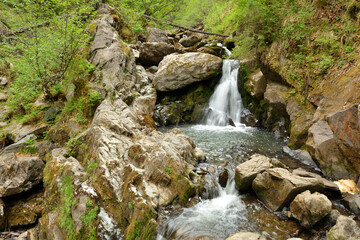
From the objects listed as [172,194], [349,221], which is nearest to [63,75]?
[172,194]

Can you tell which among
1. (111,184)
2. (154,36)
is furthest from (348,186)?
(154,36)

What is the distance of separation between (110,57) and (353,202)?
35.1 feet

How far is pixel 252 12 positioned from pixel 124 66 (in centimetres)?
740

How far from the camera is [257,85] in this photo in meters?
10.8

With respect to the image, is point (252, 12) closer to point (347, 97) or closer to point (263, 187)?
point (347, 97)

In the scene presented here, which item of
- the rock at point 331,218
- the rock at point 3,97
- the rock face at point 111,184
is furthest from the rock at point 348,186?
the rock at point 3,97

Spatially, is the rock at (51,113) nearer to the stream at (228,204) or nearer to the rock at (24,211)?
the rock at (24,211)

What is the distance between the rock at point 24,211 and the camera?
537 centimetres

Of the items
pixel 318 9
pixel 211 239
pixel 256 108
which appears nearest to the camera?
pixel 211 239

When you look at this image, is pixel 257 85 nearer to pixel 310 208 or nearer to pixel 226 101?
pixel 226 101

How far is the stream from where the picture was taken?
12.6 feet

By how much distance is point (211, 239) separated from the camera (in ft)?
12.0

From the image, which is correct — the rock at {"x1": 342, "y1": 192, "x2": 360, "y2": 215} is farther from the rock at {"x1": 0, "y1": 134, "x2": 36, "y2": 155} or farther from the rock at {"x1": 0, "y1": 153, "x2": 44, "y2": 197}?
the rock at {"x1": 0, "y1": 134, "x2": 36, "y2": 155}

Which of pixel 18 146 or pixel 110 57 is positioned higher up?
pixel 110 57
